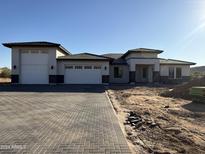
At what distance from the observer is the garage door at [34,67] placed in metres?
27.8

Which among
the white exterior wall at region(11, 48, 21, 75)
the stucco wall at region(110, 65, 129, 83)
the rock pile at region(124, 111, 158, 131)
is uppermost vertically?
the white exterior wall at region(11, 48, 21, 75)

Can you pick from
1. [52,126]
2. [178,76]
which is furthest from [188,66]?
[52,126]

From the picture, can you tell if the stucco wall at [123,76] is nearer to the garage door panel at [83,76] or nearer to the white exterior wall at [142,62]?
the white exterior wall at [142,62]

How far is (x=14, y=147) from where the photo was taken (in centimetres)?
535

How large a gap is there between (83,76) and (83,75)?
0.46ft

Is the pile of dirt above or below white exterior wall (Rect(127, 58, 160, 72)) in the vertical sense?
below

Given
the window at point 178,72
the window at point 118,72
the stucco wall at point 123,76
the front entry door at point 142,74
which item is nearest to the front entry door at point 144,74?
the front entry door at point 142,74

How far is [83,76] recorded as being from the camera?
94.8 ft

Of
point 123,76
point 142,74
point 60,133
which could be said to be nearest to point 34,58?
point 123,76

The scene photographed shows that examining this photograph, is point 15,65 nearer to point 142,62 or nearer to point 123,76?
point 123,76

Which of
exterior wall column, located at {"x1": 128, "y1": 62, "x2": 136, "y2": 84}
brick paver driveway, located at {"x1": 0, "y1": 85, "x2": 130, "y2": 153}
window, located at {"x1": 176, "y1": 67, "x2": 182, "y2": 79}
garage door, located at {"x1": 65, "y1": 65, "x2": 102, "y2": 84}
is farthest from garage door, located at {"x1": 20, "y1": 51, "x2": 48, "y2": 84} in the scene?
window, located at {"x1": 176, "y1": 67, "x2": 182, "y2": 79}

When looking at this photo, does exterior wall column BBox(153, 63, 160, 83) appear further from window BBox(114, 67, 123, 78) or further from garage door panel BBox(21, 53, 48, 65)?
garage door panel BBox(21, 53, 48, 65)

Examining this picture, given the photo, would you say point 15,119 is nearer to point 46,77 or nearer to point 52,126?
point 52,126

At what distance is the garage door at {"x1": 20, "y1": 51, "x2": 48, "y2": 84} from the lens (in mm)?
27828
